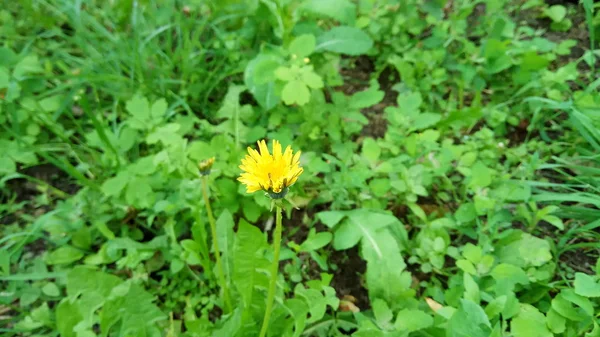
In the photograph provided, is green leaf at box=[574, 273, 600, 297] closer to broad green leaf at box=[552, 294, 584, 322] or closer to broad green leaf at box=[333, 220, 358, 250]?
broad green leaf at box=[552, 294, 584, 322]

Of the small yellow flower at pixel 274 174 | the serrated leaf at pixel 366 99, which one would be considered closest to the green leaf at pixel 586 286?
the small yellow flower at pixel 274 174

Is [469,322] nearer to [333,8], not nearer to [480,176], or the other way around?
[480,176]

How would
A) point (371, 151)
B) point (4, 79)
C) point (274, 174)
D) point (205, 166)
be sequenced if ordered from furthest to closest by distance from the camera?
point (4, 79)
point (371, 151)
point (205, 166)
point (274, 174)

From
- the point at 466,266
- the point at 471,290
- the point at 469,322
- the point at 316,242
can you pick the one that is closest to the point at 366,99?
the point at 316,242

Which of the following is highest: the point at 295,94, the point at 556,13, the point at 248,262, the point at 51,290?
the point at 556,13

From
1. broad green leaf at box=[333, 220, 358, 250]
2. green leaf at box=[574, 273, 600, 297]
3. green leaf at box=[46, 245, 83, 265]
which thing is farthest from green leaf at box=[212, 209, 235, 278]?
green leaf at box=[574, 273, 600, 297]

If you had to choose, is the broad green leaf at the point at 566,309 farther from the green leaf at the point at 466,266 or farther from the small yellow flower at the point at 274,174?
the small yellow flower at the point at 274,174

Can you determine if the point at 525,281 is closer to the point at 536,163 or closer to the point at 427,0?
the point at 536,163
